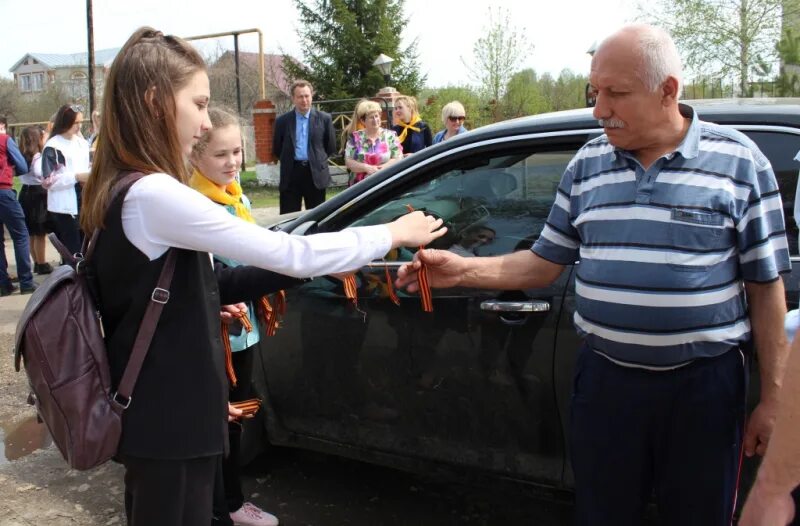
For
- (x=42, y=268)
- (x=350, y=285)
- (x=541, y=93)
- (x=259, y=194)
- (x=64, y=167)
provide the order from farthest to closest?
1. (x=541, y=93)
2. (x=259, y=194)
3. (x=42, y=268)
4. (x=64, y=167)
5. (x=350, y=285)

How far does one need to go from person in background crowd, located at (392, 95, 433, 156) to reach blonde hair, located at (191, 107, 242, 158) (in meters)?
5.25

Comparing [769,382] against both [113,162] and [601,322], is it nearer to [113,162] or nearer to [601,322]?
[601,322]

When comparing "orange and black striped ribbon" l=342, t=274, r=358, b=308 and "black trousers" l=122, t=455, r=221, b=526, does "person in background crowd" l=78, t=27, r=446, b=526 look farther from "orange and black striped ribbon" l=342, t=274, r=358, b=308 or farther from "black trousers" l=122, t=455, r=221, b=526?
"orange and black striped ribbon" l=342, t=274, r=358, b=308

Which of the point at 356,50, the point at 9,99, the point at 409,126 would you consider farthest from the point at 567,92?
the point at 9,99

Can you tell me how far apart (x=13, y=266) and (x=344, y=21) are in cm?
1513

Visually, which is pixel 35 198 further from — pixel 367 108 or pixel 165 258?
pixel 165 258

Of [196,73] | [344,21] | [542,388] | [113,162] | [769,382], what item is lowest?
[542,388]

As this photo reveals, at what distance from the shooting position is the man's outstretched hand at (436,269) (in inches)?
89.4

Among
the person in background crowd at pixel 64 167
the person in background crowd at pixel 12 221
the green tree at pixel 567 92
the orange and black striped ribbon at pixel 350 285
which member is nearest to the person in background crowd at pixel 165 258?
the orange and black striped ribbon at pixel 350 285

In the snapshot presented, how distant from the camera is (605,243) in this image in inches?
75.9

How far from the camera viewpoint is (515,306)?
2531 mm

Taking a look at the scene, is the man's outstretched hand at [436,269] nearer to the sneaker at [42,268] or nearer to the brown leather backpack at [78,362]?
the brown leather backpack at [78,362]

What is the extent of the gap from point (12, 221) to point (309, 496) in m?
5.82

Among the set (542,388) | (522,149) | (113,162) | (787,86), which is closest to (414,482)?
(542,388)
